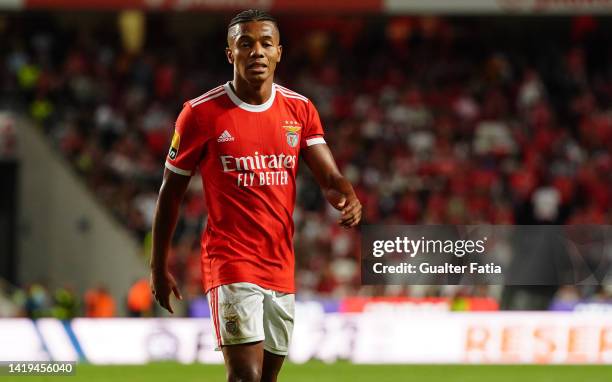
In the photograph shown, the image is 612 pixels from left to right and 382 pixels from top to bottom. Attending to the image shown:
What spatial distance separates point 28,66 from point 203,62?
3303mm

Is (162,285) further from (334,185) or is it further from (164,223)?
(334,185)

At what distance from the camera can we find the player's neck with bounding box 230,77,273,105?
19.4 feet

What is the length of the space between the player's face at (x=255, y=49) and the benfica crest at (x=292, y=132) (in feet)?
0.85

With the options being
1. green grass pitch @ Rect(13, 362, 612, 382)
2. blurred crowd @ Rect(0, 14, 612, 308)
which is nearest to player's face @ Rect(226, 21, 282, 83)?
green grass pitch @ Rect(13, 362, 612, 382)

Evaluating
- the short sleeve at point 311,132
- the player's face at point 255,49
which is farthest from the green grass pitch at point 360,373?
the player's face at point 255,49

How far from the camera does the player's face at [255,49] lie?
582 cm

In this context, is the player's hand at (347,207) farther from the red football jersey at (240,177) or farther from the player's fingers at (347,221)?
the red football jersey at (240,177)

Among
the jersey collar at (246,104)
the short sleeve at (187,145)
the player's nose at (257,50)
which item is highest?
the player's nose at (257,50)

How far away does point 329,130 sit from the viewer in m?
22.1

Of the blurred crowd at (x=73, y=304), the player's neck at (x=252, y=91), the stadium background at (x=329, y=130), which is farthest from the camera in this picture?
the stadium background at (x=329, y=130)

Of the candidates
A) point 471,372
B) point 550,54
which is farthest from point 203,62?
point 471,372

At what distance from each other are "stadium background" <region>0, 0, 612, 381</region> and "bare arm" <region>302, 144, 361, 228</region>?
1012cm

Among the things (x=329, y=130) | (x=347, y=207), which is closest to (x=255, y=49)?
(x=347, y=207)

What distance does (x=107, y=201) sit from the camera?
21688mm
